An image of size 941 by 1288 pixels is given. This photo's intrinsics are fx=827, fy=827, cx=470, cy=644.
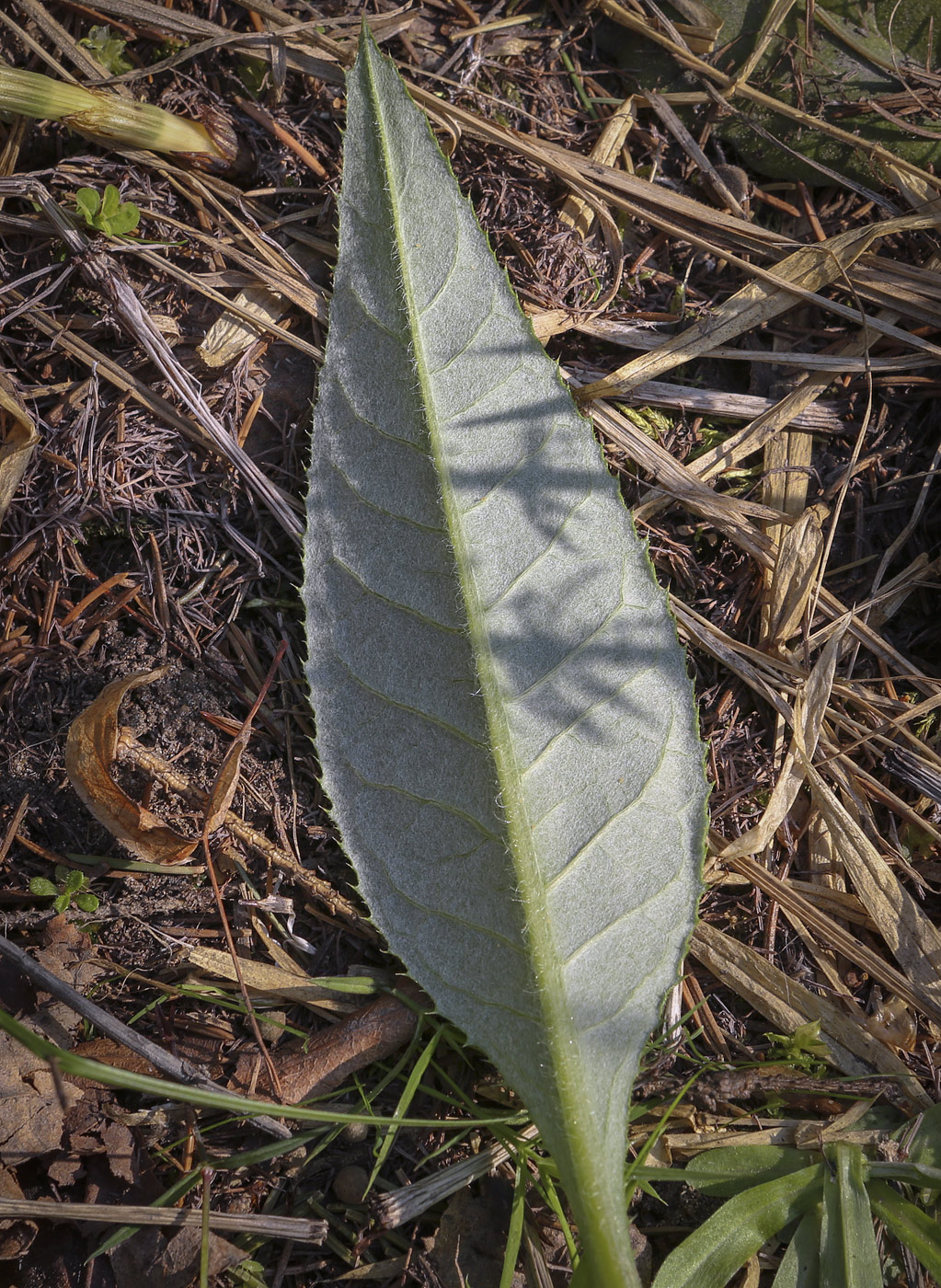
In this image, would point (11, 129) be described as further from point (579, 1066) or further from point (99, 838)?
point (579, 1066)

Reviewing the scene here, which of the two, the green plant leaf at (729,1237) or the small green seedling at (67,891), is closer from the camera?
the green plant leaf at (729,1237)

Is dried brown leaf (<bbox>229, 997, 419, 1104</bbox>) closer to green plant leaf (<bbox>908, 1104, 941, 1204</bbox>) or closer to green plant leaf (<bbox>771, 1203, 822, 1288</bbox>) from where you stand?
green plant leaf (<bbox>771, 1203, 822, 1288</bbox>)

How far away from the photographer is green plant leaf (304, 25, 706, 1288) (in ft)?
5.14

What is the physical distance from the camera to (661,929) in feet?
5.33

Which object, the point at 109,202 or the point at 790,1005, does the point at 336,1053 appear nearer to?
the point at 790,1005

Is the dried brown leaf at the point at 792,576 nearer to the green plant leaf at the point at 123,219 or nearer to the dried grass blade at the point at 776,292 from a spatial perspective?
the dried grass blade at the point at 776,292

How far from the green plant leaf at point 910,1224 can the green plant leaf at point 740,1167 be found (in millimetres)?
133

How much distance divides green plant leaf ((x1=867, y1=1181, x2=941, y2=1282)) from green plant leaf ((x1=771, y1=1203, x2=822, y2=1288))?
0.40ft

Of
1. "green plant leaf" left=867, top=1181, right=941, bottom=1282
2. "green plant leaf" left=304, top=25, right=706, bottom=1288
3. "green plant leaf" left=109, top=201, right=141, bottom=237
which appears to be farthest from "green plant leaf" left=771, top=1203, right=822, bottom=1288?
"green plant leaf" left=109, top=201, right=141, bottom=237

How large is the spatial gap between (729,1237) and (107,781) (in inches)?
57.5

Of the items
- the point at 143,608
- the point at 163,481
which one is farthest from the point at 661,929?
the point at 163,481

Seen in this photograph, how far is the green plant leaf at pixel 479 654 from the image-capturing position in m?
1.57

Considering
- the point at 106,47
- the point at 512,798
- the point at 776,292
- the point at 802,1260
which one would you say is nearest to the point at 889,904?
the point at 802,1260

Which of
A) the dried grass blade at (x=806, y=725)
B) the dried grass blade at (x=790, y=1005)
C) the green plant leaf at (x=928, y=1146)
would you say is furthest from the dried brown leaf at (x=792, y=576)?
the green plant leaf at (x=928, y=1146)
